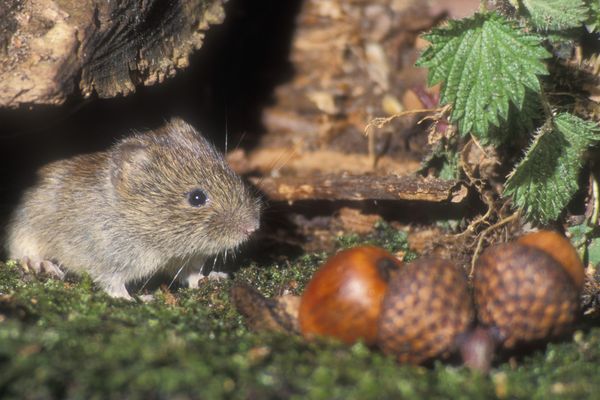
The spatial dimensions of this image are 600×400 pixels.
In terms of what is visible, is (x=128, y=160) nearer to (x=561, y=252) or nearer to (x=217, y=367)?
(x=217, y=367)

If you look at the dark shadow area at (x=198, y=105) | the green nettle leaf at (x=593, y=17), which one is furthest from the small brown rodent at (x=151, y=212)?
the green nettle leaf at (x=593, y=17)

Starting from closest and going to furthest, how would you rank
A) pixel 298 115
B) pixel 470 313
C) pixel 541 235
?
pixel 470 313 < pixel 541 235 < pixel 298 115

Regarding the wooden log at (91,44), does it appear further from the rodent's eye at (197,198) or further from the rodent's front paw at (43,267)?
the rodent's front paw at (43,267)

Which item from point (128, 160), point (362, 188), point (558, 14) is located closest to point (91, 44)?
point (128, 160)

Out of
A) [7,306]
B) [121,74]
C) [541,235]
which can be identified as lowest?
[7,306]

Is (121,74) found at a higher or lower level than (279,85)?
higher

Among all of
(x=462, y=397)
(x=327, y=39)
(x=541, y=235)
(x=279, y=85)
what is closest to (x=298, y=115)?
(x=279, y=85)

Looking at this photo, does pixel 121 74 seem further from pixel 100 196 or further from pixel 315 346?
pixel 315 346
